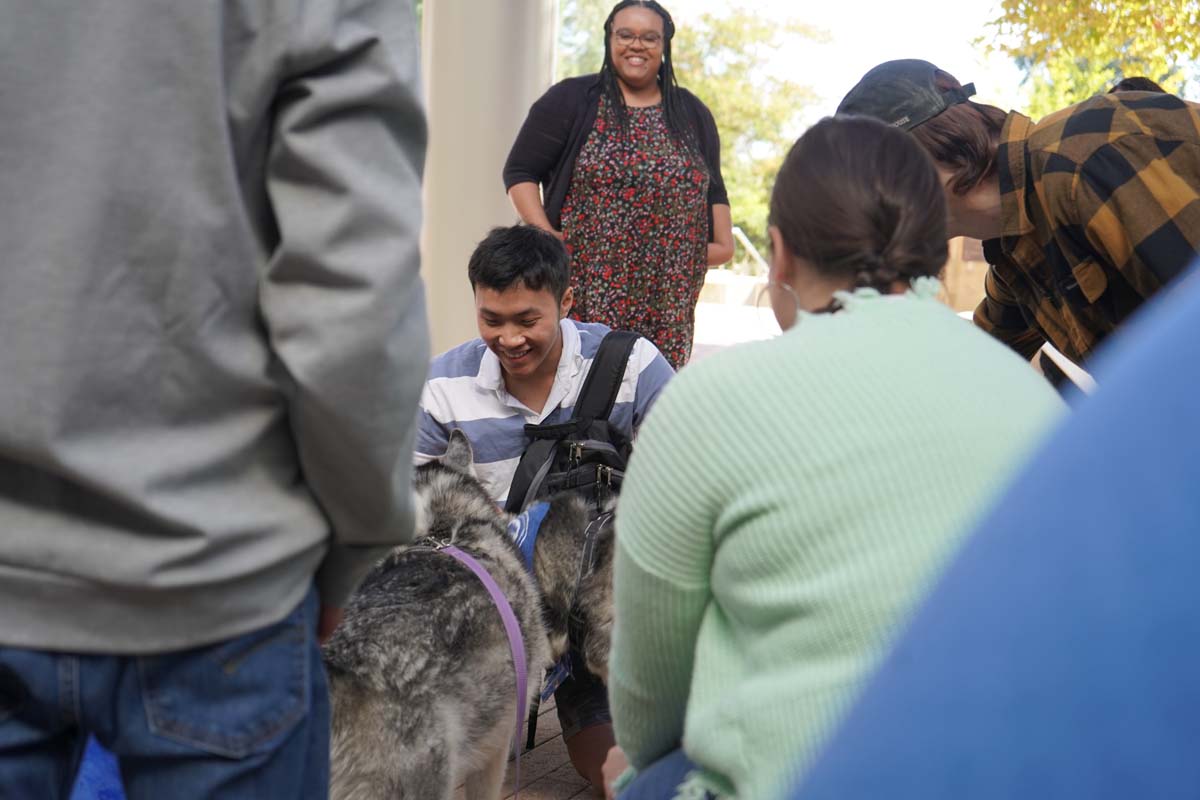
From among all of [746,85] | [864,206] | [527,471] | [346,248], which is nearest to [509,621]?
[527,471]

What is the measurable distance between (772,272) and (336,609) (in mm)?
855

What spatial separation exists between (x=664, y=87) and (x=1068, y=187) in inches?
102

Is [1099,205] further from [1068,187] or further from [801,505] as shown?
[801,505]

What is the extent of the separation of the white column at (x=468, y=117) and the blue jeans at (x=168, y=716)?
584cm

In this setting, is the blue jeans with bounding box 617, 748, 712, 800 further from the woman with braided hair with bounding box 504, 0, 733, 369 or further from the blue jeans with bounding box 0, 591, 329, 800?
the woman with braided hair with bounding box 504, 0, 733, 369

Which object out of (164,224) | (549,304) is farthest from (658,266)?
(164,224)

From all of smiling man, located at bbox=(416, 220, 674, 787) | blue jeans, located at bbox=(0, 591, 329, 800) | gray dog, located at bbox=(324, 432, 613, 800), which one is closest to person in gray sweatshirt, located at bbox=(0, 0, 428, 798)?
blue jeans, located at bbox=(0, 591, 329, 800)

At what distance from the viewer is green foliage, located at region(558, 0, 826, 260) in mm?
19438

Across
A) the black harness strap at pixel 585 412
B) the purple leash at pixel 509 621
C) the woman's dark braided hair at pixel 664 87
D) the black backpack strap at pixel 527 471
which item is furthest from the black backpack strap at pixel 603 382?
the woman's dark braided hair at pixel 664 87

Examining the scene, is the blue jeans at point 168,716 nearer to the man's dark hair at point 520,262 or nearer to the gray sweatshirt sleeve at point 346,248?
the gray sweatshirt sleeve at point 346,248

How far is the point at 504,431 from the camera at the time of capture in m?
3.58

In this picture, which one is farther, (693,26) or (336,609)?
(693,26)

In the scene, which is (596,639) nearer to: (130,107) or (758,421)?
(758,421)

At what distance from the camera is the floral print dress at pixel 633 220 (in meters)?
4.69
